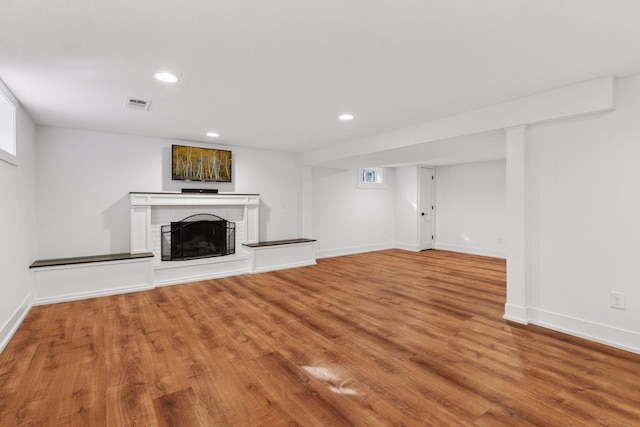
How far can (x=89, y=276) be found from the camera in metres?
4.12

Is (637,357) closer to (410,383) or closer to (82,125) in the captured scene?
(410,383)

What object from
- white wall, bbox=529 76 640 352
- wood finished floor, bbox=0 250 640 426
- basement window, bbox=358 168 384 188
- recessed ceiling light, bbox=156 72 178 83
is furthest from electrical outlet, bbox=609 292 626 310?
basement window, bbox=358 168 384 188

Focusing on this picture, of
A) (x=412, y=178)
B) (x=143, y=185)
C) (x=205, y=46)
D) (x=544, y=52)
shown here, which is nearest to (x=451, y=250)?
(x=412, y=178)

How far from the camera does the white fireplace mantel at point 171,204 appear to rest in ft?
15.3

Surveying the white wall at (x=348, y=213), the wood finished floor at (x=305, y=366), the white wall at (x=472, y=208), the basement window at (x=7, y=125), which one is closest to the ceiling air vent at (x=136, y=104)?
the basement window at (x=7, y=125)

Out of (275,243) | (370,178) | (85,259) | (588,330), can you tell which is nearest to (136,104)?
(85,259)

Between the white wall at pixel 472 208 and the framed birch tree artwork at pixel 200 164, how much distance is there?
541cm

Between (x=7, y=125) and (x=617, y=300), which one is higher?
(x=7, y=125)

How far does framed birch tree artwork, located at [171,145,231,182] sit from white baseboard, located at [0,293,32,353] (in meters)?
2.42

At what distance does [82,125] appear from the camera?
167 inches

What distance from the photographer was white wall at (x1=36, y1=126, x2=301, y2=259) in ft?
14.1

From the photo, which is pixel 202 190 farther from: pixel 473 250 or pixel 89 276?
pixel 473 250

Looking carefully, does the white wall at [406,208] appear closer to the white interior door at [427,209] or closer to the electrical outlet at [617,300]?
the white interior door at [427,209]

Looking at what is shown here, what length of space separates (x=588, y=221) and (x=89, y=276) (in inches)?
220
